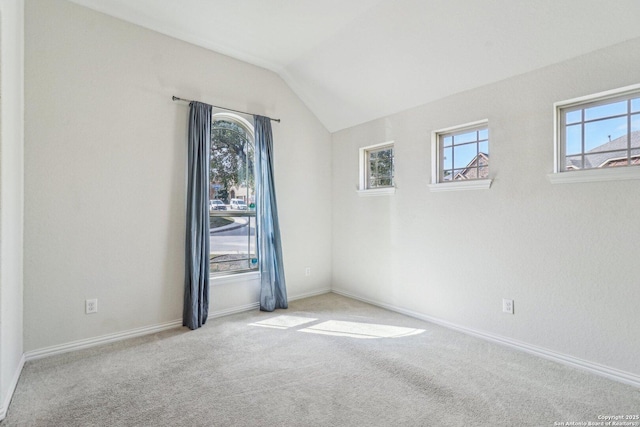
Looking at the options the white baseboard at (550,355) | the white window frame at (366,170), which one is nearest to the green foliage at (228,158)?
the white window frame at (366,170)

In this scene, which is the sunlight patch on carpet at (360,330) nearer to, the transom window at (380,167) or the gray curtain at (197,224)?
the gray curtain at (197,224)

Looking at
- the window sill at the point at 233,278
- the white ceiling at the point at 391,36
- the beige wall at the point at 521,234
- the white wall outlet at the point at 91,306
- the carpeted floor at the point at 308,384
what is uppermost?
the white ceiling at the point at 391,36

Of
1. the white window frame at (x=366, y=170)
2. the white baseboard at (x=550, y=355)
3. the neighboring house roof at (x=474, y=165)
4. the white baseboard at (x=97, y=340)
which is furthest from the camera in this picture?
the white window frame at (x=366, y=170)

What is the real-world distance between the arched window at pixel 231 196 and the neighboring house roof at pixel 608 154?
319 cm

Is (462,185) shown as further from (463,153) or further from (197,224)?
(197,224)

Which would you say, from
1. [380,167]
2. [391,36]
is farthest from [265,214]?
[391,36]

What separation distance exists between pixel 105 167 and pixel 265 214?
5.35 ft

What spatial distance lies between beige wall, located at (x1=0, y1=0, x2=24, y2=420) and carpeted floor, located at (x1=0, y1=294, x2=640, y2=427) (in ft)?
0.79

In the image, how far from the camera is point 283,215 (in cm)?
409

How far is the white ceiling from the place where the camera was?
7.46 feet

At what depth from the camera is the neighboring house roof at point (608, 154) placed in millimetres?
2234

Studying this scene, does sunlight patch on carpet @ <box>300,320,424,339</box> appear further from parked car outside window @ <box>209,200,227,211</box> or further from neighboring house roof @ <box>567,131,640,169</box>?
neighboring house roof @ <box>567,131,640,169</box>

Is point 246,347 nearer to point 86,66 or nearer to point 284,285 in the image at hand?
point 284,285

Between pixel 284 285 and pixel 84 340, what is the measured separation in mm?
1966
